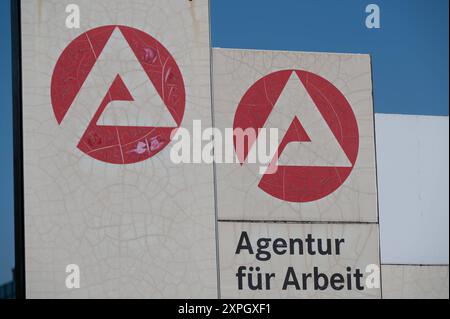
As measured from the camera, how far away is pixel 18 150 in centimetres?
491

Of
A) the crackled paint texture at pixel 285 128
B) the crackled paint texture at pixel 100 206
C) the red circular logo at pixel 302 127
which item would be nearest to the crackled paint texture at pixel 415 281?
the crackled paint texture at pixel 285 128

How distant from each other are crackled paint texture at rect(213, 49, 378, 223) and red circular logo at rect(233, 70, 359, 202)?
1 cm

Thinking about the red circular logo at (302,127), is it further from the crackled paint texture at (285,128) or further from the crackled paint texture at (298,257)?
the crackled paint texture at (298,257)

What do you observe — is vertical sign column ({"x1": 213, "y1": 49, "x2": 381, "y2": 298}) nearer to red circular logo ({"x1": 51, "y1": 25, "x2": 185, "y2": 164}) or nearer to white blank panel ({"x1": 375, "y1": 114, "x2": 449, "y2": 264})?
white blank panel ({"x1": 375, "y1": 114, "x2": 449, "y2": 264})

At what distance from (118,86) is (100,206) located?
50 cm

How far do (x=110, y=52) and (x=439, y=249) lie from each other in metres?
1.66

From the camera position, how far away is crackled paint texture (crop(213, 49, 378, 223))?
5.09 meters

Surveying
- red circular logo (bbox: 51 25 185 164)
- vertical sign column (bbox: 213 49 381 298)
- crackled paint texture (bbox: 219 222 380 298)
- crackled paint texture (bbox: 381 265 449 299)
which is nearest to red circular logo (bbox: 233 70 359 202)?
vertical sign column (bbox: 213 49 381 298)

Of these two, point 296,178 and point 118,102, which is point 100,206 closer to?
point 118,102

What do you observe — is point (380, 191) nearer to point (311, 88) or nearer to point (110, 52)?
point (311, 88)
